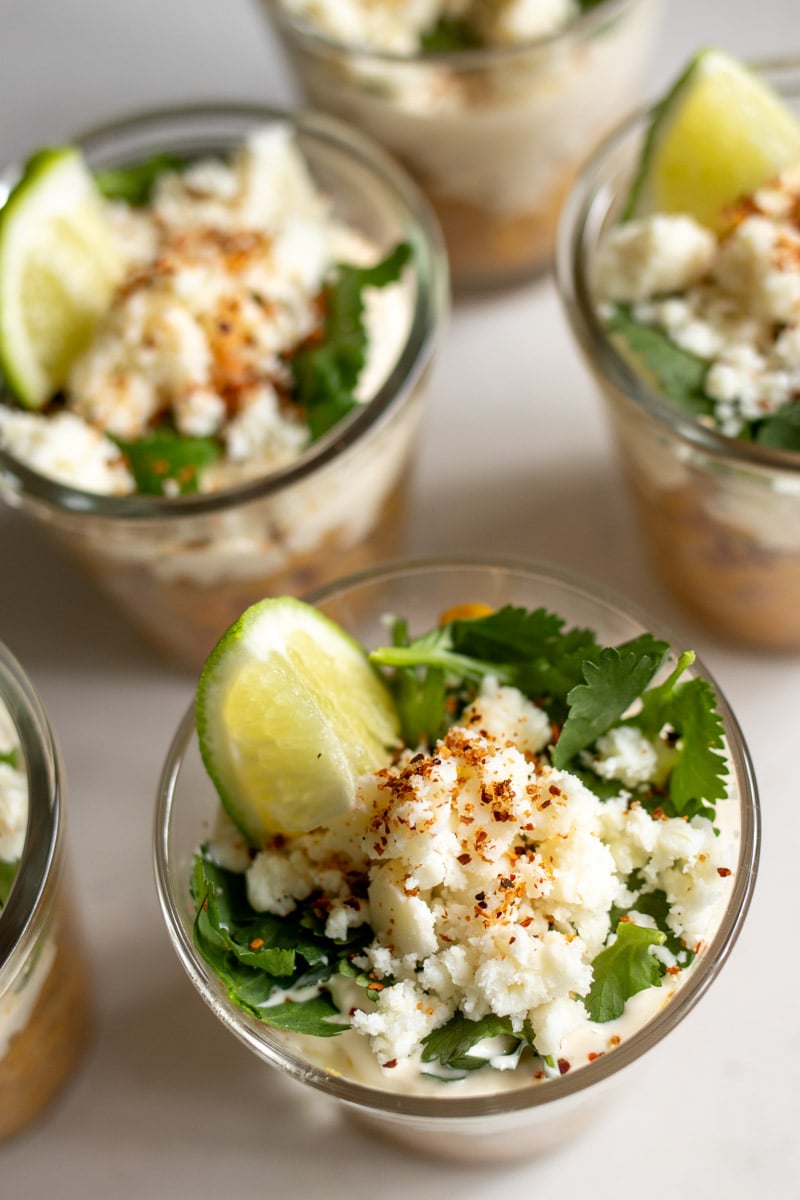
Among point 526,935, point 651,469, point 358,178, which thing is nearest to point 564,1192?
point 526,935

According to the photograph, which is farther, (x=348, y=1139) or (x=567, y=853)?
(x=348, y=1139)

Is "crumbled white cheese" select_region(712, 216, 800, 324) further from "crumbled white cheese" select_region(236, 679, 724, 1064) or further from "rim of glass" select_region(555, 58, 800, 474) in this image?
"crumbled white cheese" select_region(236, 679, 724, 1064)

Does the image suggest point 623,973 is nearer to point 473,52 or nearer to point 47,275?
point 47,275

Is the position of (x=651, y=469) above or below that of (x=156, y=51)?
below

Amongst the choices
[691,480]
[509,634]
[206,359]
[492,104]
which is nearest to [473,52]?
[492,104]

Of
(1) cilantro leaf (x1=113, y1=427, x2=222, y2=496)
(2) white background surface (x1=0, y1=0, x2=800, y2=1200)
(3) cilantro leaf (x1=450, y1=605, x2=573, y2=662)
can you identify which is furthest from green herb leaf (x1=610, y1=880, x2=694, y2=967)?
(1) cilantro leaf (x1=113, y1=427, x2=222, y2=496)

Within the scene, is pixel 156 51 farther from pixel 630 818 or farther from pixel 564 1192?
pixel 564 1192

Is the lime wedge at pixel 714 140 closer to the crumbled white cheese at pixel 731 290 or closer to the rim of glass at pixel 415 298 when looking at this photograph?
the crumbled white cheese at pixel 731 290
